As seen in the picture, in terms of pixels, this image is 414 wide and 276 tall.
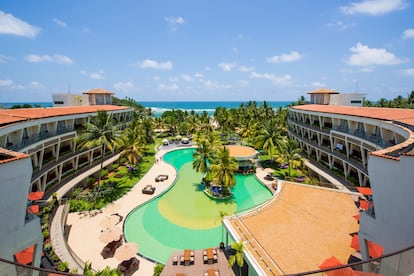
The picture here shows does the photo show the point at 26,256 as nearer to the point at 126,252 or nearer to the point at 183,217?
the point at 126,252

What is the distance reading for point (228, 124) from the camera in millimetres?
76250

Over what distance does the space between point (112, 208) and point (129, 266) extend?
10.6m

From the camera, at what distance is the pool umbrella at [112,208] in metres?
27.0

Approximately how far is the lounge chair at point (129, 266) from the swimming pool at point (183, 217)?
1.68 meters

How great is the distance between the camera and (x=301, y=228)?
693 inches

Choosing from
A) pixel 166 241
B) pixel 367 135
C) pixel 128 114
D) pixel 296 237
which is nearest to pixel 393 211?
pixel 296 237

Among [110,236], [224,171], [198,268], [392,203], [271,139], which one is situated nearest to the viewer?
[392,203]

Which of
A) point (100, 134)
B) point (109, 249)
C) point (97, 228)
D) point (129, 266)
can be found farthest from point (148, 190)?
point (129, 266)

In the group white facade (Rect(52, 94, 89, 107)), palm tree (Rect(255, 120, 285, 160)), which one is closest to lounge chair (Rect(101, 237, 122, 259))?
palm tree (Rect(255, 120, 285, 160))

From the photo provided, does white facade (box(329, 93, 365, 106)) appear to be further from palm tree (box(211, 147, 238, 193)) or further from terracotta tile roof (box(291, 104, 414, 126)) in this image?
palm tree (box(211, 147, 238, 193))

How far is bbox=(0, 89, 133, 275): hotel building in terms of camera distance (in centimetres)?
1037

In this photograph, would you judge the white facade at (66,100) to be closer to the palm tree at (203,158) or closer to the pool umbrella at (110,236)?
the palm tree at (203,158)

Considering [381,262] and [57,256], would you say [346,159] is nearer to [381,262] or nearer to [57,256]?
[381,262]

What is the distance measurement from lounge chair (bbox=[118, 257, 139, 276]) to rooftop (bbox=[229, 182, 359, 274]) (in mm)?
9161
